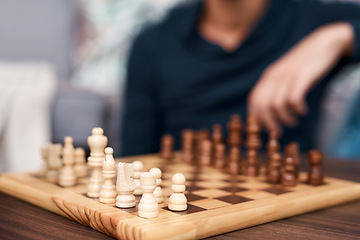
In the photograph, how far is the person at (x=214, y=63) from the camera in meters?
1.93

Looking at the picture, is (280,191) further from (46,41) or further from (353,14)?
(46,41)

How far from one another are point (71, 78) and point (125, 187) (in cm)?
302

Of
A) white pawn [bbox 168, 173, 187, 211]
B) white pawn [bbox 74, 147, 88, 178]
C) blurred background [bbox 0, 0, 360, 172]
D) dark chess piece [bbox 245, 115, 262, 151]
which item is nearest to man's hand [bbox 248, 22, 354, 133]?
dark chess piece [bbox 245, 115, 262, 151]

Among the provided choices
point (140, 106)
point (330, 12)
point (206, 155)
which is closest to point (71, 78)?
point (140, 106)

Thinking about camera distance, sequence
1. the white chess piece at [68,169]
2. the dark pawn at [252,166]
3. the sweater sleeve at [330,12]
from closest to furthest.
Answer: the white chess piece at [68,169] < the dark pawn at [252,166] < the sweater sleeve at [330,12]

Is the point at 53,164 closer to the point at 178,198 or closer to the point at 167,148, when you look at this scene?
the point at 178,198

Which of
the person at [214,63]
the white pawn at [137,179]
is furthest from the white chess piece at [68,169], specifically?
the person at [214,63]

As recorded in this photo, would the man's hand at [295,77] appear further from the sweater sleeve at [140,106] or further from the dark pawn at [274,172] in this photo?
the sweater sleeve at [140,106]

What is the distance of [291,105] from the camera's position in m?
1.41

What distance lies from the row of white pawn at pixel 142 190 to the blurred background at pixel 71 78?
1405 mm

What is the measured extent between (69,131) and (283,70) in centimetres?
153

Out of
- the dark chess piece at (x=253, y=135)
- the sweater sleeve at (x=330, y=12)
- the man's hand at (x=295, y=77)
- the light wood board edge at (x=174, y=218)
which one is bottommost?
the light wood board edge at (x=174, y=218)

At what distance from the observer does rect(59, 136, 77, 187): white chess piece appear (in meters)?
0.89

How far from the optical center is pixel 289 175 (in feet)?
3.11
